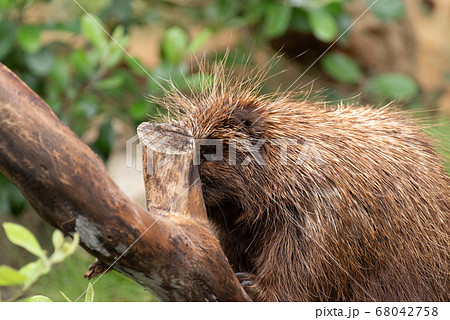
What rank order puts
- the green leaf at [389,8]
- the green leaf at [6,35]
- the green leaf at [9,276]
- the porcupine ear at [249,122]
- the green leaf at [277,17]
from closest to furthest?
the green leaf at [9,276] < the porcupine ear at [249,122] < the green leaf at [6,35] < the green leaf at [277,17] < the green leaf at [389,8]

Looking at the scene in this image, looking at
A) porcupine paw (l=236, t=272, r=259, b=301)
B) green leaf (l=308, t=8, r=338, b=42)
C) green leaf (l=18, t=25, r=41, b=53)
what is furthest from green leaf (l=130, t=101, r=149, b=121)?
porcupine paw (l=236, t=272, r=259, b=301)

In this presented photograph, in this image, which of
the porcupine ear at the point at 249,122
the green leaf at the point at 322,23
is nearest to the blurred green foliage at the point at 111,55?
the green leaf at the point at 322,23

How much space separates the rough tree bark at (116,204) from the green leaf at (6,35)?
5.50 feet

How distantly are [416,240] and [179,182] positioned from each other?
714mm

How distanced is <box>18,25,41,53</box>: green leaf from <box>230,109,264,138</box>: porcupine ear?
1541 millimetres

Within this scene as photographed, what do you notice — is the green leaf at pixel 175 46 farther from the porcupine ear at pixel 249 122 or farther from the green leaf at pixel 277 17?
the porcupine ear at pixel 249 122

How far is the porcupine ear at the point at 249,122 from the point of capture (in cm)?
165

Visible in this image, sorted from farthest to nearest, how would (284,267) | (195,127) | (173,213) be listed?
(195,127) < (284,267) < (173,213)

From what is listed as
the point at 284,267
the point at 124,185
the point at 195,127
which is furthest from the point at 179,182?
the point at 124,185

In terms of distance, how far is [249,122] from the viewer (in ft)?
5.46

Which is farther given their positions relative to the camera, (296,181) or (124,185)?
(124,185)

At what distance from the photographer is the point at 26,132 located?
1079 millimetres

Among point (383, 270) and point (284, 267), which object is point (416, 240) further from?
point (284, 267)

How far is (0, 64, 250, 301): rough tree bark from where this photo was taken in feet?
3.55
